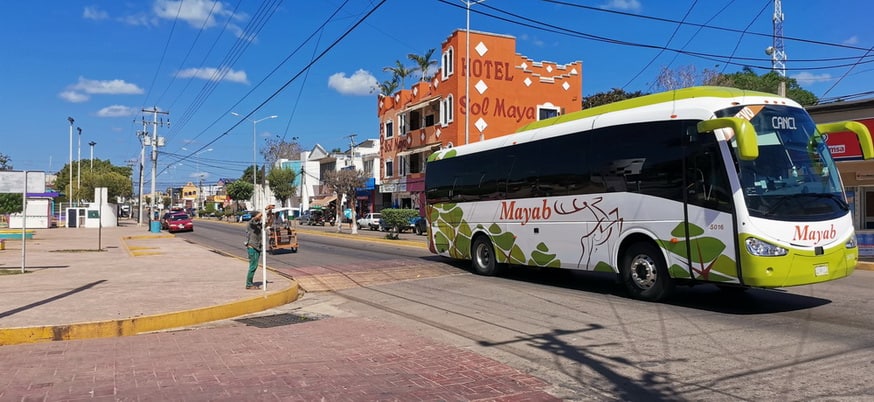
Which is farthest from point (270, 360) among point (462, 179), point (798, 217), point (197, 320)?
point (462, 179)

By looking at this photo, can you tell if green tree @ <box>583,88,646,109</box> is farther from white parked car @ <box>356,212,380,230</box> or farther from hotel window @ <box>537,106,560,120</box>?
white parked car @ <box>356,212,380,230</box>

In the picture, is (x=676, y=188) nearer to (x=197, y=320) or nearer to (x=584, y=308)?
(x=584, y=308)

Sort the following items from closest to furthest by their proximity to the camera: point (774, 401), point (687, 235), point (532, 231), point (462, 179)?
1. point (774, 401)
2. point (687, 235)
3. point (532, 231)
4. point (462, 179)

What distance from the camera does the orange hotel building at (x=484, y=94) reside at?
4028 centimetres

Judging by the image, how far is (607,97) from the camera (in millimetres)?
51094

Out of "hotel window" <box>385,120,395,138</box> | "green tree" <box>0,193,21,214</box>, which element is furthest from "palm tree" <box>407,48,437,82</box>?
"green tree" <box>0,193,21,214</box>

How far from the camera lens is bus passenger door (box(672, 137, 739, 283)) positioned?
831 cm

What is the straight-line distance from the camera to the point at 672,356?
626cm

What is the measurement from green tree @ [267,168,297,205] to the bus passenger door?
77.1 meters

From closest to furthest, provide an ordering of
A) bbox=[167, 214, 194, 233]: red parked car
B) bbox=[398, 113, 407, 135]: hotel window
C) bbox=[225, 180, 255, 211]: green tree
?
bbox=[167, 214, 194, 233]: red parked car, bbox=[398, 113, 407, 135]: hotel window, bbox=[225, 180, 255, 211]: green tree

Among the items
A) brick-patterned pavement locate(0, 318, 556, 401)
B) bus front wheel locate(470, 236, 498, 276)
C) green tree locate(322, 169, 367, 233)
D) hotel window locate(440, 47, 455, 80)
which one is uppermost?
hotel window locate(440, 47, 455, 80)

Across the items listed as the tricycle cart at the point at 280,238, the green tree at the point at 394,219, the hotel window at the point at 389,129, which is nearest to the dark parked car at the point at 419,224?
the green tree at the point at 394,219

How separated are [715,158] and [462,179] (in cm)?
751

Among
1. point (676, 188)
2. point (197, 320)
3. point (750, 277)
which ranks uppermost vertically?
point (676, 188)
